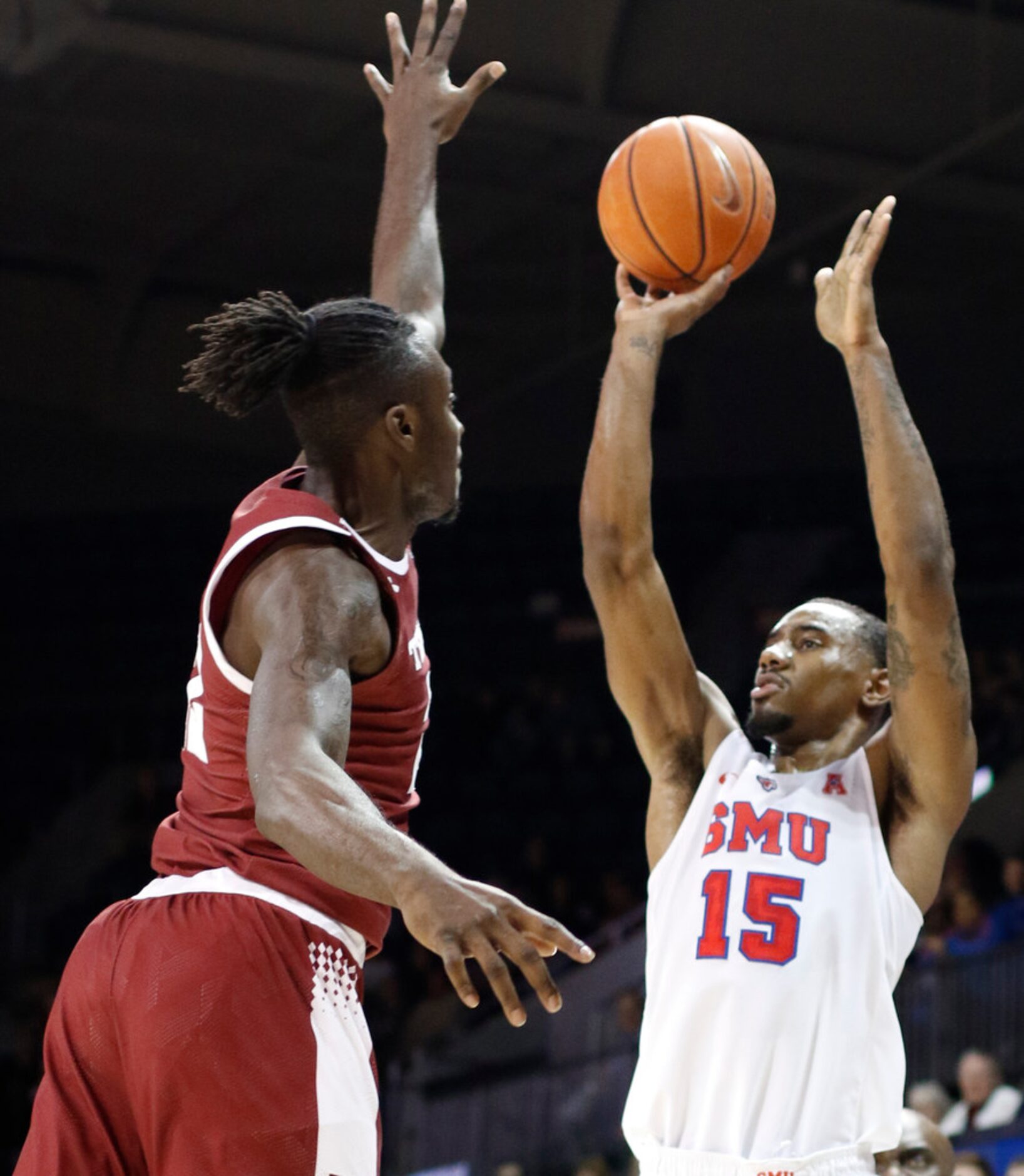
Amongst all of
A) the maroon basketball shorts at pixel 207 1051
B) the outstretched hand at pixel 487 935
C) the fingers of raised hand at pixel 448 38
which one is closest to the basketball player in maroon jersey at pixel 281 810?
the maroon basketball shorts at pixel 207 1051

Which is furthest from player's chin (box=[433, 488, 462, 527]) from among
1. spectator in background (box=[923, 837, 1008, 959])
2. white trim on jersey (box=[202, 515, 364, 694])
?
spectator in background (box=[923, 837, 1008, 959])

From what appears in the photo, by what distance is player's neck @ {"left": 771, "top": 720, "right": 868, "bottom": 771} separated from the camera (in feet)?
14.0

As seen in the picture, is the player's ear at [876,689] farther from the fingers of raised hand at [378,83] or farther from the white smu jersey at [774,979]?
the fingers of raised hand at [378,83]

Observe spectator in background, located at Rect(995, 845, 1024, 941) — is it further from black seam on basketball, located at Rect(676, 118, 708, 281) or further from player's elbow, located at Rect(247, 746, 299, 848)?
player's elbow, located at Rect(247, 746, 299, 848)

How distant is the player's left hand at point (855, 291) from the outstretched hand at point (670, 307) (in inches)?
9.5

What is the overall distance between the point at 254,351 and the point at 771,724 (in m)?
1.81

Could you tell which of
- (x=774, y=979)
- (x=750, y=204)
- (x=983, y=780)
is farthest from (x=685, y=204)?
(x=983, y=780)

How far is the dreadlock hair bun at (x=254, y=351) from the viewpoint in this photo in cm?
287

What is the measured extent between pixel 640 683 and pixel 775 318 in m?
12.7

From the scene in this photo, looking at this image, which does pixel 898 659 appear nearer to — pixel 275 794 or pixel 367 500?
pixel 367 500

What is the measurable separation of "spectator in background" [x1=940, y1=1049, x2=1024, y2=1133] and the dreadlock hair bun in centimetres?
599

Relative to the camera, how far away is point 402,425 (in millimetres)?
2910

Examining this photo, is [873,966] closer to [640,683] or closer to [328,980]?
[640,683]

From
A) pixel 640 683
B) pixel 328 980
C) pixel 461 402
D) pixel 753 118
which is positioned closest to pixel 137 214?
pixel 461 402
